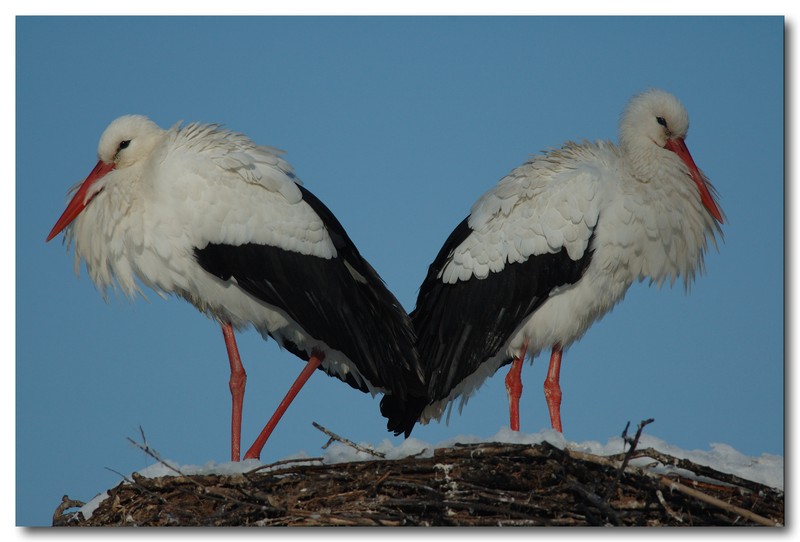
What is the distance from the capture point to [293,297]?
5.82m

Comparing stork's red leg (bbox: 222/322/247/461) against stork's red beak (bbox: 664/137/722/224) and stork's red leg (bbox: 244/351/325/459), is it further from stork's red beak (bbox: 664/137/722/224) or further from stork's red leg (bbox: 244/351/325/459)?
stork's red beak (bbox: 664/137/722/224)

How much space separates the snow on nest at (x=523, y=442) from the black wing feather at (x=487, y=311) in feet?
2.77

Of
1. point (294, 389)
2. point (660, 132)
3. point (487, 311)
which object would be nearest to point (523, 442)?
point (487, 311)

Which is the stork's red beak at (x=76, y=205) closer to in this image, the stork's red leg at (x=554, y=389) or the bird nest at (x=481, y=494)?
the bird nest at (x=481, y=494)

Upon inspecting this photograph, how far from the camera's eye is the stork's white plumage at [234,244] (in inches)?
225

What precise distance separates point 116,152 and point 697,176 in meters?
2.71

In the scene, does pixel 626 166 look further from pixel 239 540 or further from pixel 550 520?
pixel 239 540

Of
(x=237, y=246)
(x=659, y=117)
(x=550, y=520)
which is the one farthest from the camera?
(x=659, y=117)

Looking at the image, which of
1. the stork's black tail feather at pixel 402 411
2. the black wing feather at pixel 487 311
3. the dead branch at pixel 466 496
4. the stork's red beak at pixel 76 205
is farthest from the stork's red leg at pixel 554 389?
the stork's red beak at pixel 76 205

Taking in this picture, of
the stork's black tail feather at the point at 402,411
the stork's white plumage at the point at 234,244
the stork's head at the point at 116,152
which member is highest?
the stork's head at the point at 116,152

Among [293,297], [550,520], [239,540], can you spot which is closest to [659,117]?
[293,297]

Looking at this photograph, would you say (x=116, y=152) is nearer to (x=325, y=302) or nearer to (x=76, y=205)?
(x=76, y=205)

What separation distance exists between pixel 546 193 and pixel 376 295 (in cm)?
90

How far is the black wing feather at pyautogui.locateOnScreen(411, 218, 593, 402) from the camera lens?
589cm
